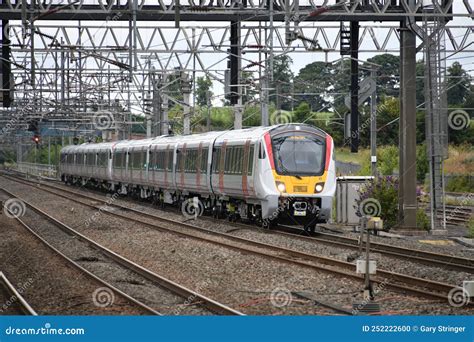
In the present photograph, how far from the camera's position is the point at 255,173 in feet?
73.7

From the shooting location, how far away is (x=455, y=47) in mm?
32875

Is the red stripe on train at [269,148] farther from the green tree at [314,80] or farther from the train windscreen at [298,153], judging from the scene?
the green tree at [314,80]

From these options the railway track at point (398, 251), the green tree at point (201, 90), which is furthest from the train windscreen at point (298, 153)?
the green tree at point (201, 90)

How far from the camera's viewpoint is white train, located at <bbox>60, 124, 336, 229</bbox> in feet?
72.6

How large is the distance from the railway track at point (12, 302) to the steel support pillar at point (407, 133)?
45.3 ft

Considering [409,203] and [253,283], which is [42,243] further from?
[409,203]

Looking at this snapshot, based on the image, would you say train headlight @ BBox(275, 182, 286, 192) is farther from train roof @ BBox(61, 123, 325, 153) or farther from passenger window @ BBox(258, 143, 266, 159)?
train roof @ BBox(61, 123, 325, 153)

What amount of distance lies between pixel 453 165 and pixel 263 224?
31535 millimetres

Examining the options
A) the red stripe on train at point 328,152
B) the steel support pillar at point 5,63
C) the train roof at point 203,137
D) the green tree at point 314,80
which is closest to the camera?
the red stripe on train at point 328,152

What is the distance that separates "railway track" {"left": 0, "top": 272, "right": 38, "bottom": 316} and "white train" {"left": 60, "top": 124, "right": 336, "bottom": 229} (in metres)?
9.02

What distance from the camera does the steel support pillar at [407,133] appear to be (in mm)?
25562

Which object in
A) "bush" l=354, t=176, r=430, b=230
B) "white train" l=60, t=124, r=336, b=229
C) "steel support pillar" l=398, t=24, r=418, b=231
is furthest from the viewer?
"bush" l=354, t=176, r=430, b=230

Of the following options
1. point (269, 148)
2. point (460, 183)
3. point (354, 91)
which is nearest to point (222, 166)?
point (269, 148)

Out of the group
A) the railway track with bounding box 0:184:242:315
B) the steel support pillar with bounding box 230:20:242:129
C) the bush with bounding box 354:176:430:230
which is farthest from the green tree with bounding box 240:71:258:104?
the railway track with bounding box 0:184:242:315
